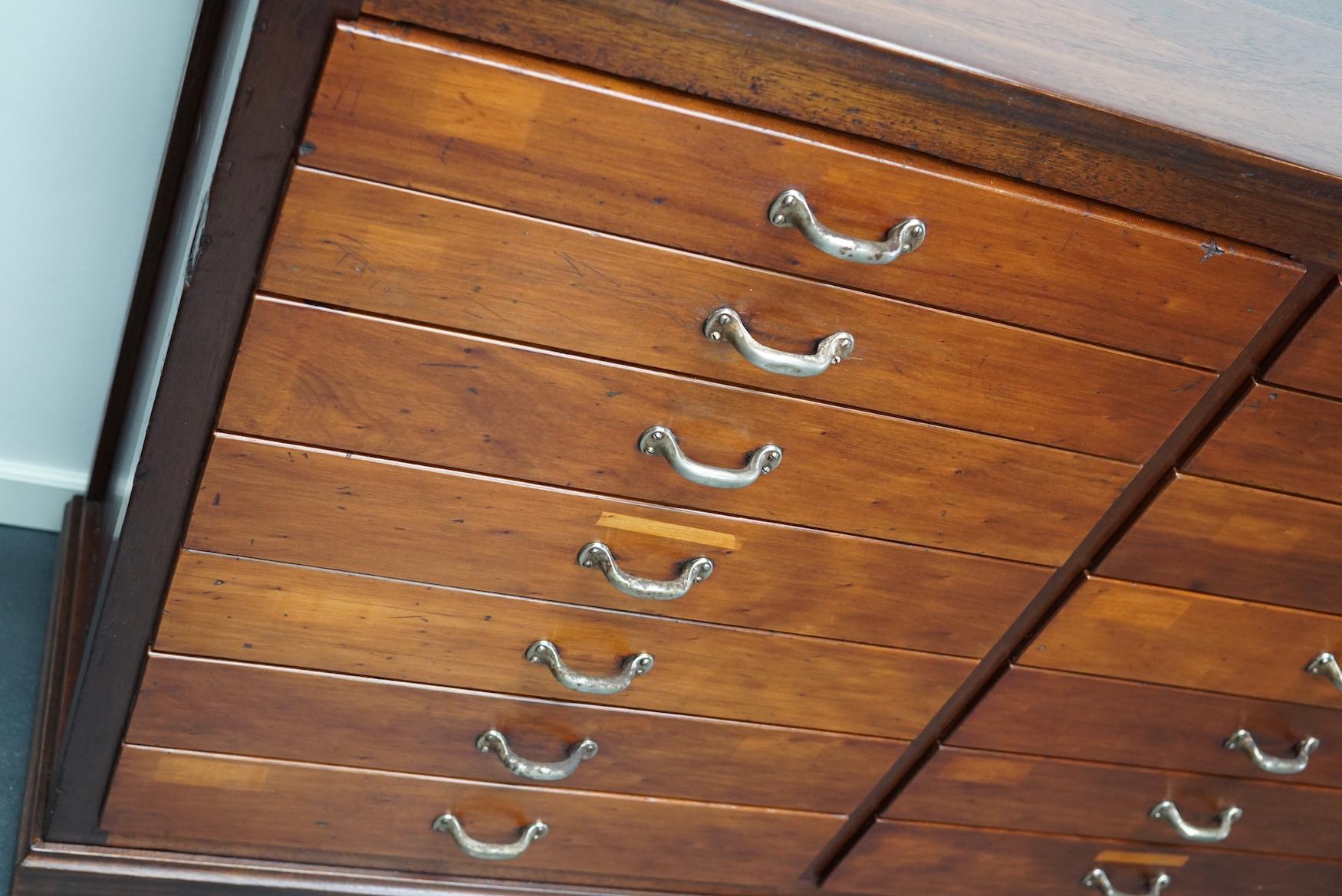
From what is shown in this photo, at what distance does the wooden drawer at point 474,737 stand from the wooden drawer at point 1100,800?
0.23 ft

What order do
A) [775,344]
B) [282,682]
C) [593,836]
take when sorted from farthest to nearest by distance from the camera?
1. [593,836]
2. [282,682]
3. [775,344]

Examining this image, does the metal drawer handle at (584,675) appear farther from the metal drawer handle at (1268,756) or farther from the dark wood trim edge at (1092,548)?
the metal drawer handle at (1268,756)

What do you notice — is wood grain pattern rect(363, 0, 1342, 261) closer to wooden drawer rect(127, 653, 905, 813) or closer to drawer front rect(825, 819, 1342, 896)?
wooden drawer rect(127, 653, 905, 813)

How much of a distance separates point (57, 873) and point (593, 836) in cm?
44

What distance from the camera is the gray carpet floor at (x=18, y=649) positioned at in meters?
1.14

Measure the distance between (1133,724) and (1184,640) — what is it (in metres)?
0.10

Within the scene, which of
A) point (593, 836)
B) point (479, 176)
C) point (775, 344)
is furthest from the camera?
point (593, 836)

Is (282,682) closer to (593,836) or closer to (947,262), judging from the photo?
(593,836)

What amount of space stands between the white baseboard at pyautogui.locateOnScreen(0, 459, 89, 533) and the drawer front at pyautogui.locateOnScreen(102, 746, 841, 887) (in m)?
0.52

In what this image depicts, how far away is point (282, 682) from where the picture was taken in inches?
36.8

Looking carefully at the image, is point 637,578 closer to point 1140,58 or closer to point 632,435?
point 632,435

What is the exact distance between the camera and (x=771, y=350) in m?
0.79

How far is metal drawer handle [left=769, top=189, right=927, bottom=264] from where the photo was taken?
75 centimetres

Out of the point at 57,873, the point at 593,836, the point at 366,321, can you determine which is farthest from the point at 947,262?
the point at 57,873
